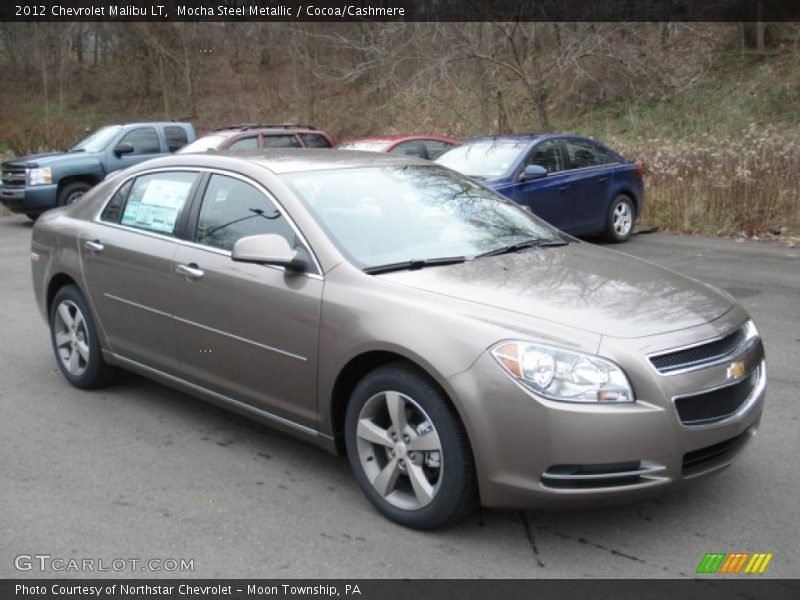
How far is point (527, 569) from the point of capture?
336 centimetres

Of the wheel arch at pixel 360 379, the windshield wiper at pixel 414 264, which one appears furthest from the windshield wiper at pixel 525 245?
the wheel arch at pixel 360 379

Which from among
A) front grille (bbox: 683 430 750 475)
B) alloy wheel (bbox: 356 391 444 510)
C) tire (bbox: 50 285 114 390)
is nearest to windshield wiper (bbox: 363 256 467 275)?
alloy wheel (bbox: 356 391 444 510)

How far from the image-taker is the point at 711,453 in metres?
3.53

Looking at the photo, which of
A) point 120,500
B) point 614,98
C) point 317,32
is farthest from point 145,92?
point 120,500

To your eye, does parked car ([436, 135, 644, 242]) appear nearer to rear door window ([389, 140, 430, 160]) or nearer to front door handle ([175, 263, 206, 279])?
rear door window ([389, 140, 430, 160])

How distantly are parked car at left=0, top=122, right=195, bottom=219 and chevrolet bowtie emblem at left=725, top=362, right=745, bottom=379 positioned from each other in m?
14.3

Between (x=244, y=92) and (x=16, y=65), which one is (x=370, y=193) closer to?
(x=244, y=92)

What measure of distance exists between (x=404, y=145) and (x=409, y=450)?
35.8 ft

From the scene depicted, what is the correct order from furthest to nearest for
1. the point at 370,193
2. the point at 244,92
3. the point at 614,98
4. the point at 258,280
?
the point at 244,92, the point at 614,98, the point at 370,193, the point at 258,280

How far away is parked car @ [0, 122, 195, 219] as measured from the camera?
15.5 meters

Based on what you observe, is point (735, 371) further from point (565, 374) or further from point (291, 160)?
point (291, 160)

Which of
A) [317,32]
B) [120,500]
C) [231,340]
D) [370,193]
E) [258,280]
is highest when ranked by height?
[317,32]

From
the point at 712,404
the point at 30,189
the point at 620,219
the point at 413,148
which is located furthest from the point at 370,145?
the point at 712,404

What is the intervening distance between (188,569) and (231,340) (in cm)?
131
